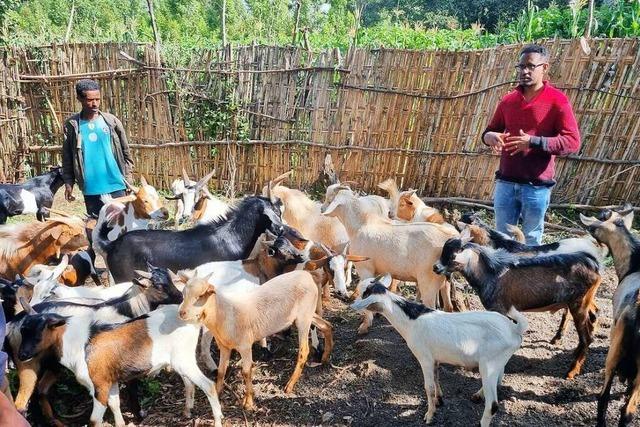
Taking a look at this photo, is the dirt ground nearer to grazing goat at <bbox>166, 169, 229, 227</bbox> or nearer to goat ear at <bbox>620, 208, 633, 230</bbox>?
goat ear at <bbox>620, 208, 633, 230</bbox>

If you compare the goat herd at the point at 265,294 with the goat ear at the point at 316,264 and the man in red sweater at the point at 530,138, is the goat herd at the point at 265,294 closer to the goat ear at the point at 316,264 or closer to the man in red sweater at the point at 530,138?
the goat ear at the point at 316,264

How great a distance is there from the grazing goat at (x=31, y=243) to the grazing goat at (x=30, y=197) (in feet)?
4.29

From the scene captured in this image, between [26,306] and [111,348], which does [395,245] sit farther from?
[26,306]

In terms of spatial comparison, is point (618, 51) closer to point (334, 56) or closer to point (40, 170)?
point (334, 56)

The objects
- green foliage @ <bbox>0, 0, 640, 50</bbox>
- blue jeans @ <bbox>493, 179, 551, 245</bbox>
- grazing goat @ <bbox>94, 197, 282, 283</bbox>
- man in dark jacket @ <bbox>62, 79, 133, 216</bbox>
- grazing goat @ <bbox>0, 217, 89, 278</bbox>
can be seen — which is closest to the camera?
blue jeans @ <bbox>493, 179, 551, 245</bbox>

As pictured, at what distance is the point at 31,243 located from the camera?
16.3 feet

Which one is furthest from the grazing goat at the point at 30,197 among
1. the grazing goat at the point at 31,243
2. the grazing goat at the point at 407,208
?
the grazing goat at the point at 407,208

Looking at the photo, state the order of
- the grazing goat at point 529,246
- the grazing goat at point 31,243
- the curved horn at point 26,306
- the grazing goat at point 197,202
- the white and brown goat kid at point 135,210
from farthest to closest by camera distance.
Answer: the grazing goat at point 197,202 → the white and brown goat kid at point 135,210 → the grazing goat at point 31,243 → the grazing goat at point 529,246 → the curved horn at point 26,306

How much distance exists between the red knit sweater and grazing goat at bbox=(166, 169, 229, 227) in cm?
347

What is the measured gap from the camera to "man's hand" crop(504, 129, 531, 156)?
429 cm

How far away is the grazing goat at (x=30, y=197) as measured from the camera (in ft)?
21.0

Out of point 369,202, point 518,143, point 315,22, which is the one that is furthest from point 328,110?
point 315,22

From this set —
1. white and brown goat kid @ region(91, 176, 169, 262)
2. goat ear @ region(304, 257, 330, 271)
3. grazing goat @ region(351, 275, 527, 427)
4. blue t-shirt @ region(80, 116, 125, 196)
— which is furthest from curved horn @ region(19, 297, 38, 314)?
blue t-shirt @ region(80, 116, 125, 196)

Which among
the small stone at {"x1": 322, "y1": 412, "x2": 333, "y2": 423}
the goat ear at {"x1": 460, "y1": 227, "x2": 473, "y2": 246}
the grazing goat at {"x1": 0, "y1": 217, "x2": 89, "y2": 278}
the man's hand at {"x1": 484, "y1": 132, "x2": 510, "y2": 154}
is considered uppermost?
the man's hand at {"x1": 484, "y1": 132, "x2": 510, "y2": 154}
